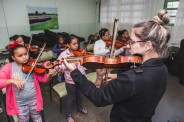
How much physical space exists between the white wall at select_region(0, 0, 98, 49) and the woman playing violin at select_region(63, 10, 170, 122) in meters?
3.44

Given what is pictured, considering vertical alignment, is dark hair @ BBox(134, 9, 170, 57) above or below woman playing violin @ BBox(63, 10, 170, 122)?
above

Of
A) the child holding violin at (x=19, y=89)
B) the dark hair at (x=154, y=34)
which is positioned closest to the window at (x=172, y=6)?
the dark hair at (x=154, y=34)

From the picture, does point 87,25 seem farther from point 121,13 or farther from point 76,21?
point 121,13

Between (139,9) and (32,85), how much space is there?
4046mm

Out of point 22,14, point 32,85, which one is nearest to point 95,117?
point 32,85

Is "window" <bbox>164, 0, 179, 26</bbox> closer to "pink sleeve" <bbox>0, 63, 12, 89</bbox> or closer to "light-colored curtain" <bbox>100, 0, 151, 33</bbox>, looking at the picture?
"light-colored curtain" <bbox>100, 0, 151, 33</bbox>

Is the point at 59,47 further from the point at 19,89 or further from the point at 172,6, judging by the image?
the point at 172,6

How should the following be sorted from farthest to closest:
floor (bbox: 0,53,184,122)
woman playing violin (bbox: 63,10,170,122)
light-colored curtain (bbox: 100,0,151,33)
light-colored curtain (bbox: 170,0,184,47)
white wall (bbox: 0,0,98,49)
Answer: light-colored curtain (bbox: 100,0,151,33)
light-colored curtain (bbox: 170,0,184,47)
white wall (bbox: 0,0,98,49)
floor (bbox: 0,53,184,122)
woman playing violin (bbox: 63,10,170,122)

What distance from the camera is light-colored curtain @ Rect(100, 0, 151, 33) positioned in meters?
4.28

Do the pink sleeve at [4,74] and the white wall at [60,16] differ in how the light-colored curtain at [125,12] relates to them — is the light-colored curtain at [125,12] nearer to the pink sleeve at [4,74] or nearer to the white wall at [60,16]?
the white wall at [60,16]

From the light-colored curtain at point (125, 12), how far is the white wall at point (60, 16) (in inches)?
21.6

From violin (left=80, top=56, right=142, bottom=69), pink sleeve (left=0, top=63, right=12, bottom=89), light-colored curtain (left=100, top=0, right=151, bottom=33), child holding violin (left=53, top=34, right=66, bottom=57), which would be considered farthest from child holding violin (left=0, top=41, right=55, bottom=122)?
light-colored curtain (left=100, top=0, right=151, bottom=33)

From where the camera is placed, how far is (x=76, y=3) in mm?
4918

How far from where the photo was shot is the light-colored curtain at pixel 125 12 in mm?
4279
